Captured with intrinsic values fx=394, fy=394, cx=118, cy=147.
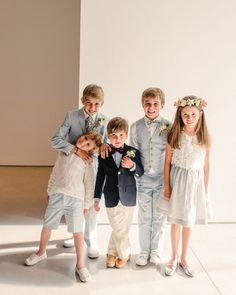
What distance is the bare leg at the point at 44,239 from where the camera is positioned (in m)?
2.57

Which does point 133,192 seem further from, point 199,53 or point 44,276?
point 199,53

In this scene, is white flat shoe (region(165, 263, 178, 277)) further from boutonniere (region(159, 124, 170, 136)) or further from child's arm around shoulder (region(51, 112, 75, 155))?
child's arm around shoulder (region(51, 112, 75, 155))

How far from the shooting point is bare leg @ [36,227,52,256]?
2.57 meters

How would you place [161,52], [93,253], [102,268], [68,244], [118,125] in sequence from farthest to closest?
1. [161,52]
2. [68,244]
3. [93,253]
4. [102,268]
5. [118,125]

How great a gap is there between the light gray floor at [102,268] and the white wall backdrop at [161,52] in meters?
1.01

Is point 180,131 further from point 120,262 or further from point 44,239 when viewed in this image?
point 44,239

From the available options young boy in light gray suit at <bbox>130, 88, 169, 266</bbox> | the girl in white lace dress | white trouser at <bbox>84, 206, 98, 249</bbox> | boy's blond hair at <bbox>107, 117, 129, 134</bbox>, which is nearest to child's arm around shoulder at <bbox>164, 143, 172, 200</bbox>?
the girl in white lace dress

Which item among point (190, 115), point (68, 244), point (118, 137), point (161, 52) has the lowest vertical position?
point (68, 244)

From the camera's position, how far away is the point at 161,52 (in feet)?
10.8

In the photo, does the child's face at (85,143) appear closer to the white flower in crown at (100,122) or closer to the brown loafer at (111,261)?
the white flower in crown at (100,122)

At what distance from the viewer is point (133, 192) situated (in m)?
2.47

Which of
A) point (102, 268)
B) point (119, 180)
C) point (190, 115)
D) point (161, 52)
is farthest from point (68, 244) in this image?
point (161, 52)

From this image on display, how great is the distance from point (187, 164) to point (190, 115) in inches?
12.0

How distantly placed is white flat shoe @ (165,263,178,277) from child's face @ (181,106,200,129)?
896 mm
